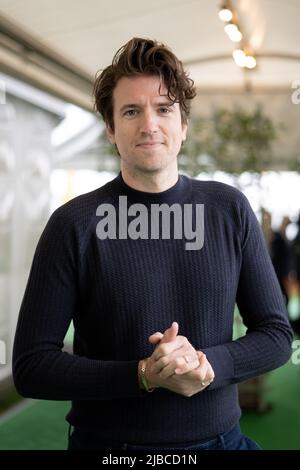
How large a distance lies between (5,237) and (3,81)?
1245mm

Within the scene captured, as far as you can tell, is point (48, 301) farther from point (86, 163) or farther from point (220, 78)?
point (86, 163)

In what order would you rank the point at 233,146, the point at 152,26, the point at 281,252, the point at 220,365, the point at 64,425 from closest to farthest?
the point at 220,365 < the point at 152,26 < the point at 64,425 < the point at 233,146 < the point at 281,252

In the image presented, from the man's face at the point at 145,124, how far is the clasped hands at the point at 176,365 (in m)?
0.35

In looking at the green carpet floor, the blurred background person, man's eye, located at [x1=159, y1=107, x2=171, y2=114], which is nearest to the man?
man's eye, located at [x1=159, y1=107, x2=171, y2=114]

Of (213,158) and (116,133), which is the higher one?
(213,158)

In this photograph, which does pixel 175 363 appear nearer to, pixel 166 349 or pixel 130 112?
pixel 166 349

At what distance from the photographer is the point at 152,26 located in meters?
3.64

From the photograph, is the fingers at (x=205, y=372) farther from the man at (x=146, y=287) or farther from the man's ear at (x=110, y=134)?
the man's ear at (x=110, y=134)

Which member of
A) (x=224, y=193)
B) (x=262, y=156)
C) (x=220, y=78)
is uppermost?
(x=220, y=78)

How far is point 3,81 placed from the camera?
407 centimetres

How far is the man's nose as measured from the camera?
48.5 inches

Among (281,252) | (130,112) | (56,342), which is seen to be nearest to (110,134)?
(130,112)

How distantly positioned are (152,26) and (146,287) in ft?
8.98
